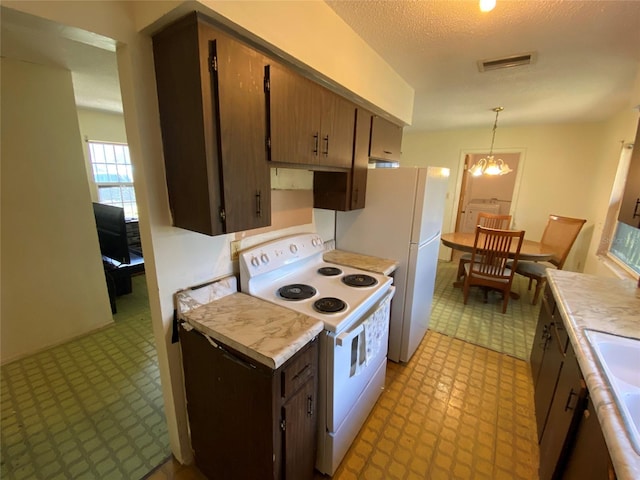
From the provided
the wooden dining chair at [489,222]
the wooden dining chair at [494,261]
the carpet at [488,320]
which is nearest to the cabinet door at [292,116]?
the carpet at [488,320]

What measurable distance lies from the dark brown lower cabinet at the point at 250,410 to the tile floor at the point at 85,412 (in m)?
0.54

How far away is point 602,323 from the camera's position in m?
1.30

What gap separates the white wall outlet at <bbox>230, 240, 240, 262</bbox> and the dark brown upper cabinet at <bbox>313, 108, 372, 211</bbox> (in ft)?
2.51

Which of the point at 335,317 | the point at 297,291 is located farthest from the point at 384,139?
the point at 335,317

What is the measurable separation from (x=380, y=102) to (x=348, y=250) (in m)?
1.20

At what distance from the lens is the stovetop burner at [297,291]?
4.93 feet

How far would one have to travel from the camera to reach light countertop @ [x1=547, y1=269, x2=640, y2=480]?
72 cm

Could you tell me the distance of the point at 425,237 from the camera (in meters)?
2.15

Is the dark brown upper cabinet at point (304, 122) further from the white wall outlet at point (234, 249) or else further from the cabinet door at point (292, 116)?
the white wall outlet at point (234, 249)

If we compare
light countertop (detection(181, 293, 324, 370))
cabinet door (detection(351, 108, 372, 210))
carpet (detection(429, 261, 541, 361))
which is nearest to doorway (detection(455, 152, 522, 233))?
carpet (detection(429, 261, 541, 361))

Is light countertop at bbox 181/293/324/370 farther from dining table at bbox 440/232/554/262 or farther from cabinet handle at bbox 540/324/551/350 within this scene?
dining table at bbox 440/232/554/262

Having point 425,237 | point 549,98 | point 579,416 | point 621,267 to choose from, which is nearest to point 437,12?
point 425,237

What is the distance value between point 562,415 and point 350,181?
1.64 metres

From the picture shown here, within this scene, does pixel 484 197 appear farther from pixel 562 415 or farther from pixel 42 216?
pixel 42 216
